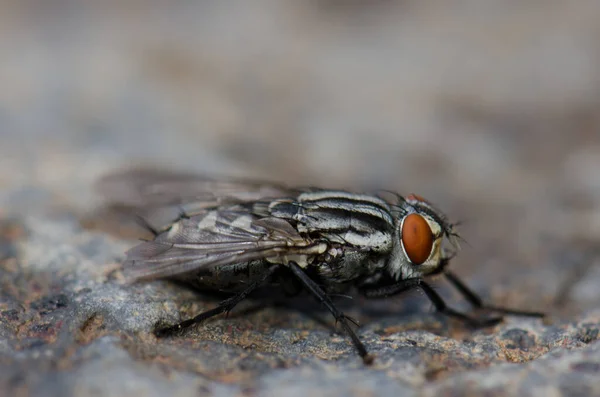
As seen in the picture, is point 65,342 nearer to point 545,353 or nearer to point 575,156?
point 545,353

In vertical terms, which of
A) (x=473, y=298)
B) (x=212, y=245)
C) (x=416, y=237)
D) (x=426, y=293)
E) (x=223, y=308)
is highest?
(x=416, y=237)

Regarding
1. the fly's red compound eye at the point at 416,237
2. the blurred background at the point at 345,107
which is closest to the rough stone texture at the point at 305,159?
the blurred background at the point at 345,107

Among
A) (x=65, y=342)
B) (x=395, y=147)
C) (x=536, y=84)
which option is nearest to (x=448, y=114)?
(x=395, y=147)

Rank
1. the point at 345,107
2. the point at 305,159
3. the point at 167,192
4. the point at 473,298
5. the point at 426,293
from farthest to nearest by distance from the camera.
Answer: the point at 345,107
the point at 305,159
the point at 167,192
the point at 473,298
the point at 426,293

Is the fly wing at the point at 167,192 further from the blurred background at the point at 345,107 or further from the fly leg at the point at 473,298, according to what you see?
the fly leg at the point at 473,298

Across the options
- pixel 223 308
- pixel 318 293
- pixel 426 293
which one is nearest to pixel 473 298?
pixel 426 293

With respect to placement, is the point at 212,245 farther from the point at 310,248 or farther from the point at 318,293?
the point at 318,293

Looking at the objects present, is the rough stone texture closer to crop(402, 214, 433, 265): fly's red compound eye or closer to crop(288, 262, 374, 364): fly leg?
crop(288, 262, 374, 364): fly leg

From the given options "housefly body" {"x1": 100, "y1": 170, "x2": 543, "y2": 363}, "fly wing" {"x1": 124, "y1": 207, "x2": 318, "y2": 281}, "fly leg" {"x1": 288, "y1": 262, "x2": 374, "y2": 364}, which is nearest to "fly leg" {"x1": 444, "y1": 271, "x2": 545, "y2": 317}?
"housefly body" {"x1": 100, "y1": 170, "x2": 543, "y2": 363}
